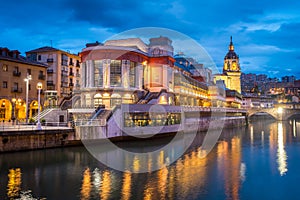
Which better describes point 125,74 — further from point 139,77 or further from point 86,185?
point 86,185

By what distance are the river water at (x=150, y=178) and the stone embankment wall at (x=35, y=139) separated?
1082 mm

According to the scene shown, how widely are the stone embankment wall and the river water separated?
108 centimetres

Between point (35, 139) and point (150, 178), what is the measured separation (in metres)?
19.6

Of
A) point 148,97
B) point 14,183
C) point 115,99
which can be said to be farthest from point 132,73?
point 14,183

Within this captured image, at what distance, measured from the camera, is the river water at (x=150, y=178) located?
25.1 m

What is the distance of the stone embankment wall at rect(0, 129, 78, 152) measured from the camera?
39281 millimetres

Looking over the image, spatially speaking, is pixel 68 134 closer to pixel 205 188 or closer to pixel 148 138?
pixel 148 138

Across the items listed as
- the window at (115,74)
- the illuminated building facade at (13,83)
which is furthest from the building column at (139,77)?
the illuminated building facade at (13,83)

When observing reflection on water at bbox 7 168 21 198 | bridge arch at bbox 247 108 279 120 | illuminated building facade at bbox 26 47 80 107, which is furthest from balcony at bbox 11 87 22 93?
bridge arch at bbox 247 108 279 120

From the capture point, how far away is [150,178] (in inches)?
1177

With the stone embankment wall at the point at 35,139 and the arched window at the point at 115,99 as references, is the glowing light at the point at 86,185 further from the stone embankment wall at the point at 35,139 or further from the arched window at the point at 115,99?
the arched window at the point at 115,99

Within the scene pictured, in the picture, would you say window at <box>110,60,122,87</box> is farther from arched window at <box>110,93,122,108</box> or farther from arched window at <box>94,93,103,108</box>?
arched window at <box>94,93,103,108</box>

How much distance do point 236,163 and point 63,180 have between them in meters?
21.0

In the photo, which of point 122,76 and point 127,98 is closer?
point 122,76
